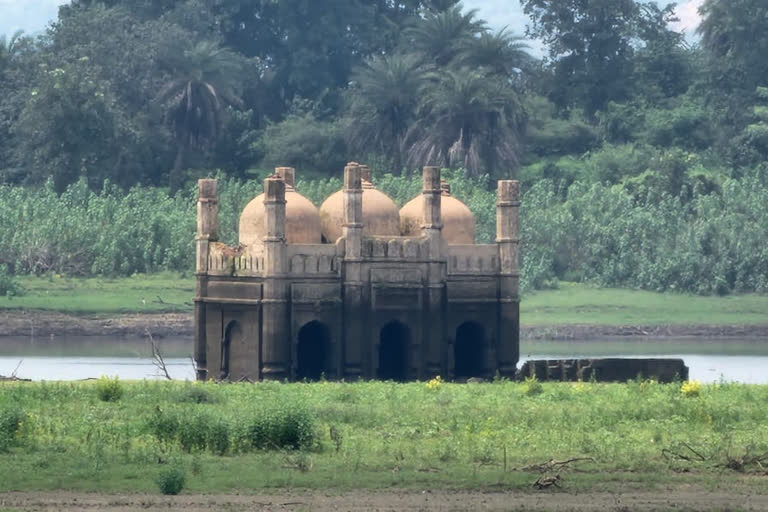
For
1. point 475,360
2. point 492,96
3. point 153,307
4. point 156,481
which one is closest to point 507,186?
point 475,360

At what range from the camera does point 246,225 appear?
48.1m

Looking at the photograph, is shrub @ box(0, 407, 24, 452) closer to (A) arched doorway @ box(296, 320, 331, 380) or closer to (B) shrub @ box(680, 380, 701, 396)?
(B) shrub @ box(680, 380, 701, 396)

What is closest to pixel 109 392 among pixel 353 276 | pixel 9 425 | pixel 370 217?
pixel 9 425

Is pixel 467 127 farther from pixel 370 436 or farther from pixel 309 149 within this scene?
pixel 370 436

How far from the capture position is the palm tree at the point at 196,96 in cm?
9912

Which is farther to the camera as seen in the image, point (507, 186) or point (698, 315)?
point (698, 315)

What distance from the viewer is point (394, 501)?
29266mm

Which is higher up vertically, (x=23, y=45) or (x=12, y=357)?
(x=23, y=45)

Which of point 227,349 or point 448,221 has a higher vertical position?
point 448,221

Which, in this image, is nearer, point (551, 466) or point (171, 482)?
point (171, 482)

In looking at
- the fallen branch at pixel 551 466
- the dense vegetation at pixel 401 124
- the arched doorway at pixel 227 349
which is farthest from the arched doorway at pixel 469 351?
the dense vegetation at pixel 401 124

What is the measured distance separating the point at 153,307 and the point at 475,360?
1137 inches

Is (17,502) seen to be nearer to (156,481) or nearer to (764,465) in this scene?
(156,481)

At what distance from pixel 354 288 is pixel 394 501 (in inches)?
727
